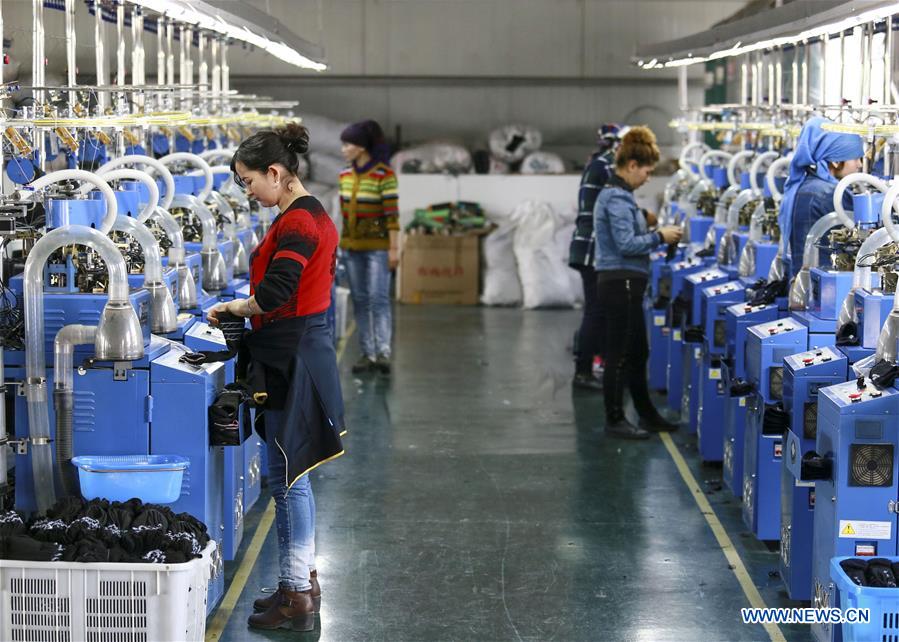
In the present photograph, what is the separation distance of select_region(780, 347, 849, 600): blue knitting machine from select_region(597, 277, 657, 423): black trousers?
2.22 metres

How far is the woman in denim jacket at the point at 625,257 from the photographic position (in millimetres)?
7121

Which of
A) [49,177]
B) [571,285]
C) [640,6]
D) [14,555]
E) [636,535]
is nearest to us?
[14,555]

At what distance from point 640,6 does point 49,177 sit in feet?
37.0

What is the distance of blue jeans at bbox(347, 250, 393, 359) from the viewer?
30.2 feet

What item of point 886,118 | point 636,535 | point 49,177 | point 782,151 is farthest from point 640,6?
point 49,177

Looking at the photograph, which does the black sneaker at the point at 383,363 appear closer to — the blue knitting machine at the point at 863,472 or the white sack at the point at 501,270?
the white sack at the point at 501,270

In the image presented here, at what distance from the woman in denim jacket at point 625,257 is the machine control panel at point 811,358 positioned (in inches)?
85.1

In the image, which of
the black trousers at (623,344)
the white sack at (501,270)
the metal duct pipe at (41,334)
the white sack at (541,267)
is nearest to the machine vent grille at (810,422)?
the metal duct pipe at (41,334)

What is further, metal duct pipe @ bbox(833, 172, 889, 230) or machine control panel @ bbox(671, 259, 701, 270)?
machine control panel @ bbox(671, 259, 701, 270)

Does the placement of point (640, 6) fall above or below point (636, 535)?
above

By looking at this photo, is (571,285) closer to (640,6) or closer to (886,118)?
(640,6)

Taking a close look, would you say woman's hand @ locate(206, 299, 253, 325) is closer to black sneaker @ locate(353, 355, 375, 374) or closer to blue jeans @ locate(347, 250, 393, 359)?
blue jeans @ locate(347, 250, 393, 359)

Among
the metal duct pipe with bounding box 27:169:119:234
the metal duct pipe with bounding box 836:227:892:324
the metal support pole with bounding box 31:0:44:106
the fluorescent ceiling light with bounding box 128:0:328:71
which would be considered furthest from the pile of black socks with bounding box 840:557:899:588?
the metal support pole with bounding box 31:0:44:106

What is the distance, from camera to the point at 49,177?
14.8 feet
